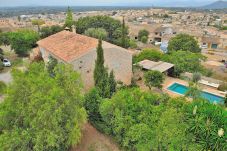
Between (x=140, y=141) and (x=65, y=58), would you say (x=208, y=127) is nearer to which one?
(x=140, y=141)

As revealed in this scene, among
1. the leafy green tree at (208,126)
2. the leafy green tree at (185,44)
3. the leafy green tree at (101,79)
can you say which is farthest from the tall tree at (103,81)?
the leafy green tree at (185,44)

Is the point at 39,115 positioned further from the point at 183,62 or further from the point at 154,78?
the point at 183,62

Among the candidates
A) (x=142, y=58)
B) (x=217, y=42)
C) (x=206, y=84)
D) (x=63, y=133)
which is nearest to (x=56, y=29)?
(x=142, y=58)

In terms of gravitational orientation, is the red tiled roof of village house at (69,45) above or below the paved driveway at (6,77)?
above

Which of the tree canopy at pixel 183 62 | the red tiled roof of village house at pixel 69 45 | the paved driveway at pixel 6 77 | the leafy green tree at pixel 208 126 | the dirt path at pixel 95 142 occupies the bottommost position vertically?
the dirt path at pixel 95 142

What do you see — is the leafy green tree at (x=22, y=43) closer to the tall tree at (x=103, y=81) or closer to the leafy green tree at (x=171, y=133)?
the tall tree at (x=103, y=81)

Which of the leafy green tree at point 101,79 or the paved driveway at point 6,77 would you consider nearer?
the leafy green tree at point 101,79
